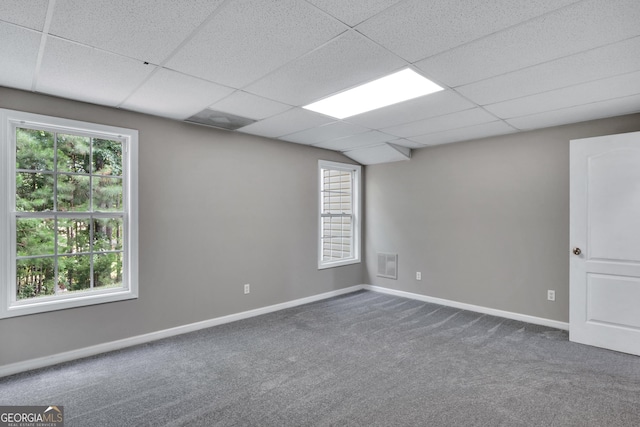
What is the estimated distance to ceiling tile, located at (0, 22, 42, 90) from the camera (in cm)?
183

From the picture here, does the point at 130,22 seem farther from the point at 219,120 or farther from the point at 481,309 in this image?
the point at 481,309

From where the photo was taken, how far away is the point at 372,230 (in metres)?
5.54

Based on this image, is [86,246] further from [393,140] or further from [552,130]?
[552,130]

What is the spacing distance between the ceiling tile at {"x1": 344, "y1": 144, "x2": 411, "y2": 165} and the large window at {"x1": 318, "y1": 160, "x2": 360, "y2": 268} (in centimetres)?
25

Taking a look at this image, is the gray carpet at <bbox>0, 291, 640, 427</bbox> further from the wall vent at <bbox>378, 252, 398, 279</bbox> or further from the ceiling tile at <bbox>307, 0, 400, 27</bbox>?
the ceiling tile at <bbox>307, 0, 400, 27</bbox>

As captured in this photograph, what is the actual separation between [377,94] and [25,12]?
231 centimetres

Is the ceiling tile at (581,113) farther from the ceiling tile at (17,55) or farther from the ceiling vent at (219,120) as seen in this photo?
the ceiling tile at (17,55)

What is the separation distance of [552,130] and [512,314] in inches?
89.0

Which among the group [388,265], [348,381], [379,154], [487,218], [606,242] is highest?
[379,154]

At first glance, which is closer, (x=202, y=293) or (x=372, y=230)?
(x=202, y=293)

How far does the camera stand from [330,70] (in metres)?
2.29

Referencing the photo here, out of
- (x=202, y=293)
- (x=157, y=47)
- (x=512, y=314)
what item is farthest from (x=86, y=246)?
(x=512, y=314)

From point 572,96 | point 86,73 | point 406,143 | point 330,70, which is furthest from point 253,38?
point 406,143

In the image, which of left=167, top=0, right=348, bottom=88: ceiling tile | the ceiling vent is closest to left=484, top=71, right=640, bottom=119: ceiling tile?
left=167, top=0, right=348, bottom=88: ceiling tile
